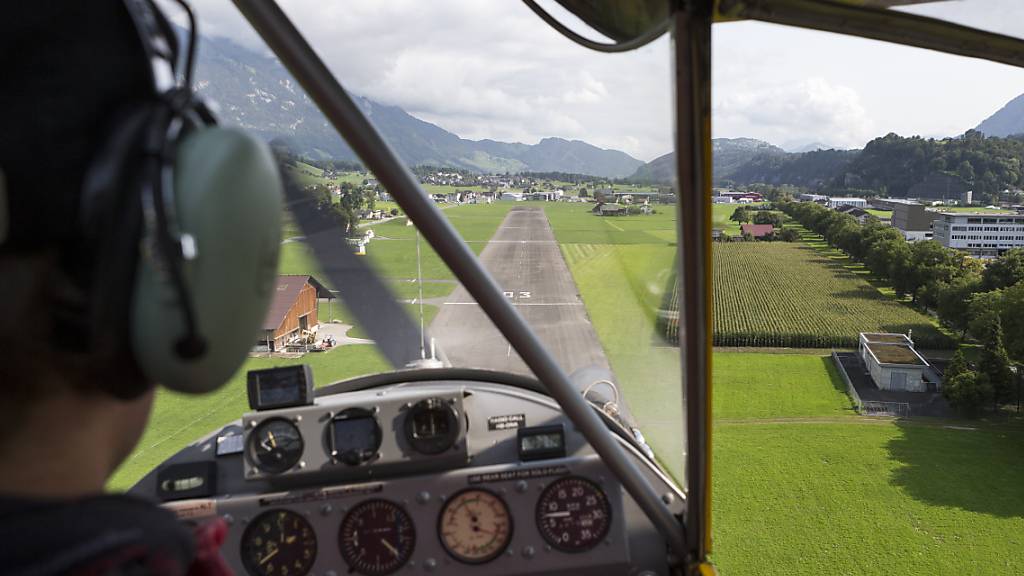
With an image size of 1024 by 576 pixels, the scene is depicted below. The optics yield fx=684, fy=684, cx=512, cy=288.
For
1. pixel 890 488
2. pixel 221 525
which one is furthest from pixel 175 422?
pixel 890 488

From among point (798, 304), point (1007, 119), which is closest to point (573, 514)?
point (798, 304)

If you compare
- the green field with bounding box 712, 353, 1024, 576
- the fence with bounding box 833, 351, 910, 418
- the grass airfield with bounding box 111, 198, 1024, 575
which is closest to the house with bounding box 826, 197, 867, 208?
the grass airfield with bounding box 111, 198, 1024, 575

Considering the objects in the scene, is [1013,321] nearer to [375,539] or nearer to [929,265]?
[929,265]

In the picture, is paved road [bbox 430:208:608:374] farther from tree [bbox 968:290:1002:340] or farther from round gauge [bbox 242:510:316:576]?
tree [bbox 968:290:1002:340]

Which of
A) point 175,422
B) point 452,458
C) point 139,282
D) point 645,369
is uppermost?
point 139,282

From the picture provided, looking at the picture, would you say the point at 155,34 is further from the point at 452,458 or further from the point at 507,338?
the point at 452,458

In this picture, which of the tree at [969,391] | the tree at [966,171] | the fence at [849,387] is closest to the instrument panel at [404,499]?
the tree at [969,391]
